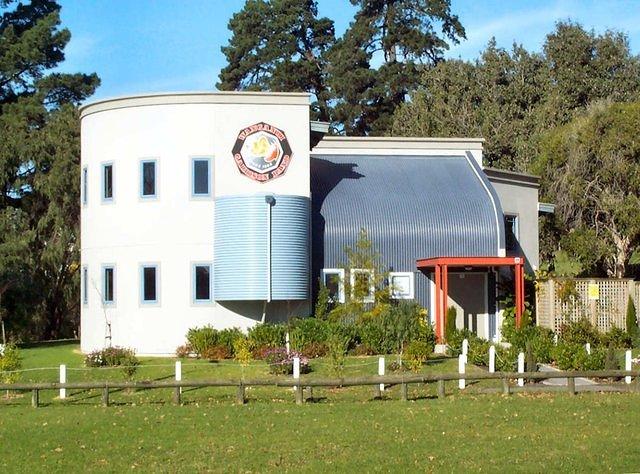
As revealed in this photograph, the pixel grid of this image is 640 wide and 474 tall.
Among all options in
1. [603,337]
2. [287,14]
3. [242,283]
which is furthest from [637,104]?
[287,14]

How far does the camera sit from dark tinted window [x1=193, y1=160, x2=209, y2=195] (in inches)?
1326

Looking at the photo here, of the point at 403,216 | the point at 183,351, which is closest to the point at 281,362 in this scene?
the point at 183,351

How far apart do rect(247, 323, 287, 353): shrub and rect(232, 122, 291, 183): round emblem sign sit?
16.2 ft

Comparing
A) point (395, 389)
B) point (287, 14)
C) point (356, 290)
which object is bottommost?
point (395, 389)

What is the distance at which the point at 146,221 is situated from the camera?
34.1 m

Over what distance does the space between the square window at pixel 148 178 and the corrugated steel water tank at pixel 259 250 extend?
2453 mm

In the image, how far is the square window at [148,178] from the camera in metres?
34.0

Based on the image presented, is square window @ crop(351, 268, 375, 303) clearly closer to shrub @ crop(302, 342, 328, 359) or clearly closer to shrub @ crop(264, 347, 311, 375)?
shrub @ crop(302, 342, 328, 359)

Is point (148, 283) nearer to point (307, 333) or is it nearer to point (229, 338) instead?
point (229, 338)

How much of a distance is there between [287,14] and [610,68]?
72.4 feet

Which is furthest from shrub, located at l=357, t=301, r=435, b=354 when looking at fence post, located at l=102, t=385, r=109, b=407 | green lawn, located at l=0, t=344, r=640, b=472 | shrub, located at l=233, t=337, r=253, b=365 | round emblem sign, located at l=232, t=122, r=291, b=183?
fence post, located at l=102, t=385, r=109, b=407

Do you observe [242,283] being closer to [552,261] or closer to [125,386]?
[125,386]

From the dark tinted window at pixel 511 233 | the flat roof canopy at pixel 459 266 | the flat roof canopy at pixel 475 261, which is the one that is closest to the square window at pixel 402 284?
the flat roof canopy at pixel 459 266

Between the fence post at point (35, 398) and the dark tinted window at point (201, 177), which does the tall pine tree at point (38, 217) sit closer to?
the dark tinted window at point (201, 177)
